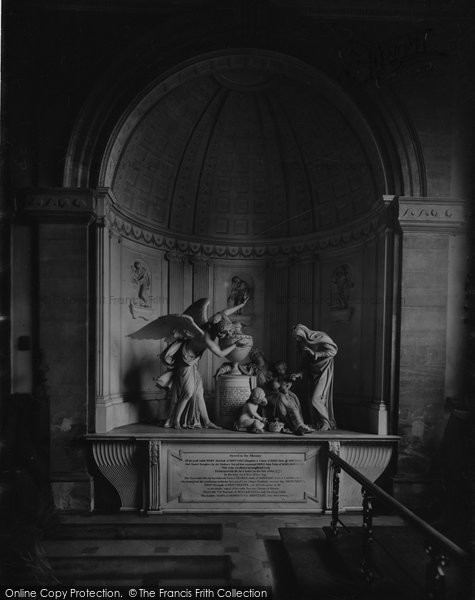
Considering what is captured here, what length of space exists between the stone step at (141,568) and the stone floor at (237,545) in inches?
3.5

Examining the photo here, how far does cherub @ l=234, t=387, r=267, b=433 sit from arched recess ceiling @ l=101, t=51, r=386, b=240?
3164mm

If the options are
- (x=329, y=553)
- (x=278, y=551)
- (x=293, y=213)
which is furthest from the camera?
(x=293, y=213)

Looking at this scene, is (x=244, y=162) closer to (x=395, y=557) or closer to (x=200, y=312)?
(x=200, y=312)

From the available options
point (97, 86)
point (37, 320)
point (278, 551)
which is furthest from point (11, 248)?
point (278, 551)

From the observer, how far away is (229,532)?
471 cm

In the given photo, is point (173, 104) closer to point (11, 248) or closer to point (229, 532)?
point (11, 248)

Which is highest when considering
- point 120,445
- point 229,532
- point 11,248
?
point 11,248

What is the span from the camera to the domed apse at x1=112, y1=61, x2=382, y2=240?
6.04 m

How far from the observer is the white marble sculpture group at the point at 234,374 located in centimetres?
551

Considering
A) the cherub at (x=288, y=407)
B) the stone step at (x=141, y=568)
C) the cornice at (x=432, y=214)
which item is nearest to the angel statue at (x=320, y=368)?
the cherub at (x=288, y=407)

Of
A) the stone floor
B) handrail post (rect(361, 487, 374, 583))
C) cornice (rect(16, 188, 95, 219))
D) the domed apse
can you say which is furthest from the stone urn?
handrail post (rect(361, 487, 374, 583))

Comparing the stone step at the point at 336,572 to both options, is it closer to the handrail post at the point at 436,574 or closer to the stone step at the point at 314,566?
the stone step at the point at 314,566

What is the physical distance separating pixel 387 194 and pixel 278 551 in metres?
4.63

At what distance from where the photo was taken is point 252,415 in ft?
18.0
